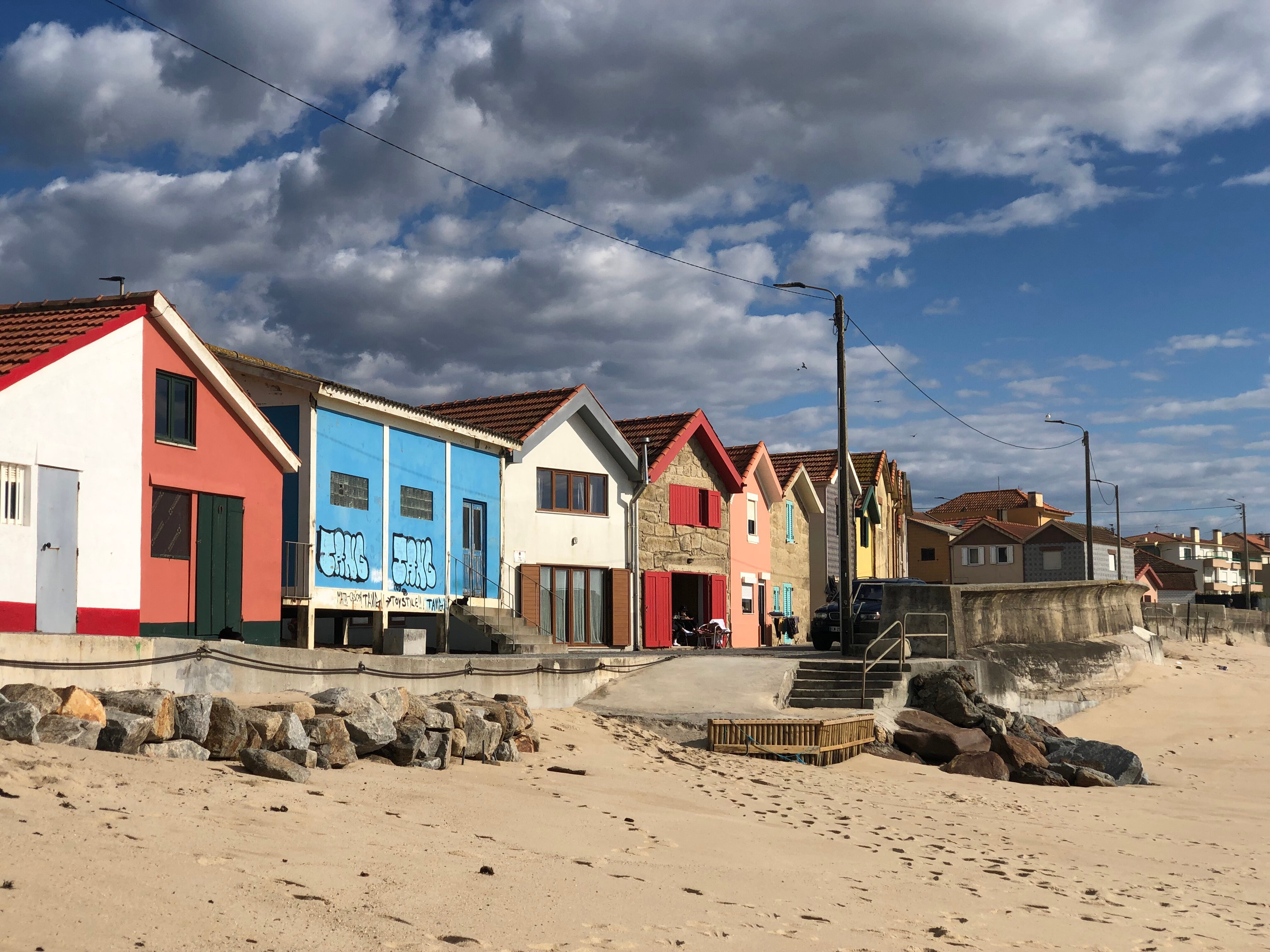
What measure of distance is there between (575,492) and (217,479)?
1283cm

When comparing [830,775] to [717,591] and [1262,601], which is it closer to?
[717,591]

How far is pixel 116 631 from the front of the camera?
650 inches

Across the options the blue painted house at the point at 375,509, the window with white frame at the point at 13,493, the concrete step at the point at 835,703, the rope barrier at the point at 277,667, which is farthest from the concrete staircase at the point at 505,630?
the window with white frame at the point at 13,493

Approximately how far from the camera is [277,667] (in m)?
14.1

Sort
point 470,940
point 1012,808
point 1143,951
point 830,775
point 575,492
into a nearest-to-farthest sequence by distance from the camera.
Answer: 1. point 470,940
2. point 1143,951
3. point 1012,808
4. point 830,775
5. point 575,492

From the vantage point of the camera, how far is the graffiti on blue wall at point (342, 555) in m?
22.1

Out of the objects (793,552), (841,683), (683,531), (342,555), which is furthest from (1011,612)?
(793,552)

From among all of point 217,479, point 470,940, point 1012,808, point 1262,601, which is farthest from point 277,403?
point 1262,601

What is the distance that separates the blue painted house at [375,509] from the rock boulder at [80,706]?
11762 mm

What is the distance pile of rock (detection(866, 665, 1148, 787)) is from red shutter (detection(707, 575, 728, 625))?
44.8ft

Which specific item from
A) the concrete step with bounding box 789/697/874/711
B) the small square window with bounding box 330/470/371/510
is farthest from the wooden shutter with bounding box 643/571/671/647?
the concrete step with bounding box 789/697/874/711

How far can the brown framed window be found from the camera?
29.5 meters

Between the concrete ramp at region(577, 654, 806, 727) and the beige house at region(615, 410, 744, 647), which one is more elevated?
the beige house at region(615, 410, 744, 647)

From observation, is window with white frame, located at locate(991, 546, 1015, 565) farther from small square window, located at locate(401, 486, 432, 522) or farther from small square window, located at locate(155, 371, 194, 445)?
small square window, located at locate(155, 371, 194, 445)
